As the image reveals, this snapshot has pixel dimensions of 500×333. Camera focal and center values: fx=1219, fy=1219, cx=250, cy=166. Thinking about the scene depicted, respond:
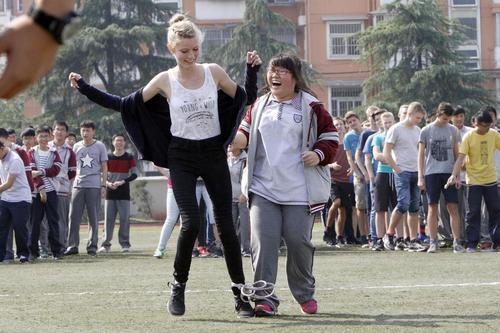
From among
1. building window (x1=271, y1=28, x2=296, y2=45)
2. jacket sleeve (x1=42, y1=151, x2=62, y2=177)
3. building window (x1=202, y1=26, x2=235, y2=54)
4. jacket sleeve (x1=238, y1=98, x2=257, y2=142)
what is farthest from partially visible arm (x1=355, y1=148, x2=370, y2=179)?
building window (x1=202, y1=26, x2=235, y2=54)

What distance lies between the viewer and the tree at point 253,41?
184 feet

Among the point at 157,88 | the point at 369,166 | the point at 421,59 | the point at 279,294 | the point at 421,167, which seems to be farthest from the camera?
the point at 421,59

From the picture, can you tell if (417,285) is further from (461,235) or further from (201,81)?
(461,235)

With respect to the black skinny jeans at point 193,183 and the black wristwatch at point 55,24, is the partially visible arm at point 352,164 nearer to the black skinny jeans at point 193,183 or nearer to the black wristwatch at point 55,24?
the black skinny jeans at point 193,183

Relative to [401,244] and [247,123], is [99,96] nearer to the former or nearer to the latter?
[247,123]

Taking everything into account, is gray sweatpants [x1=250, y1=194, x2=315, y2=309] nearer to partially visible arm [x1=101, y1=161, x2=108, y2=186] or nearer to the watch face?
the watch face

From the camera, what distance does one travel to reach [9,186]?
16.5m

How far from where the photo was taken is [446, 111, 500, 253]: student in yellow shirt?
657 inches

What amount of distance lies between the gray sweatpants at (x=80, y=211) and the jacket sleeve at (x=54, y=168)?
2.94 ft

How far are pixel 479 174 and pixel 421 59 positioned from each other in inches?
1603

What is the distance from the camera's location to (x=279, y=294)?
33.2 feet

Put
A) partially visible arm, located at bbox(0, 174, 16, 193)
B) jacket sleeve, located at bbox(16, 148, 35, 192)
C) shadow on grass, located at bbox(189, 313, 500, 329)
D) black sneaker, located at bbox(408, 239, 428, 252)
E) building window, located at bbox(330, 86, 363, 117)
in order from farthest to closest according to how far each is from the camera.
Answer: building window, located at bbox(330, 86, 363, 117) < jacket sleeve, located at bbox(16, 148, 35, 192) < black sneaker, located at bbox(408, 239, 428, 252) < partially visible arm, located at bbox(0, 174, 16, 193) < shadow on grass, located at bbox(189, 313, 500, 329)

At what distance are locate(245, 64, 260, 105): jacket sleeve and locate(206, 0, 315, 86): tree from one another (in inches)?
1853

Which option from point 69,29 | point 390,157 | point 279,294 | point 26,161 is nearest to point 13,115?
point 26,161
